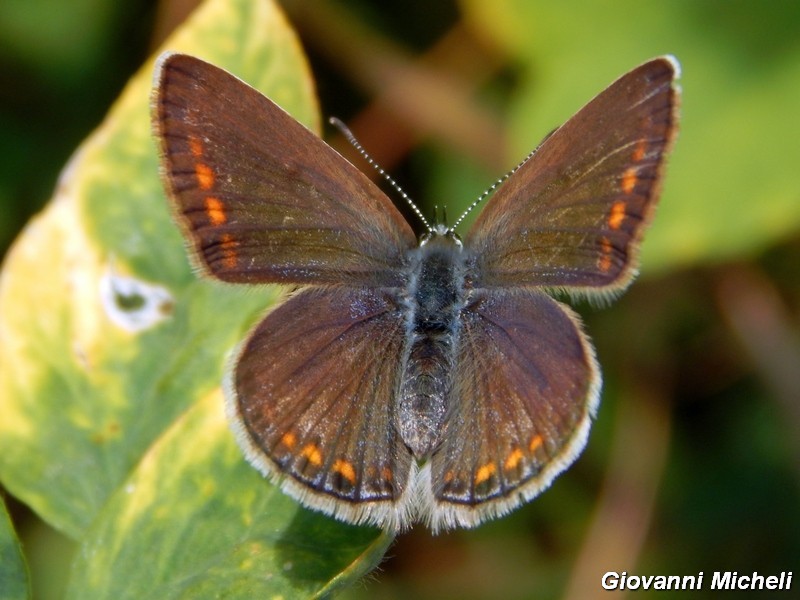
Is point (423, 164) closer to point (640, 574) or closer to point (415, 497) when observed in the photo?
point (640, 574)

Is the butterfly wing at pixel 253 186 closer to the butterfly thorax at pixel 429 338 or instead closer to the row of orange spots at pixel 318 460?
the butterfly thorax at pixel 429 338

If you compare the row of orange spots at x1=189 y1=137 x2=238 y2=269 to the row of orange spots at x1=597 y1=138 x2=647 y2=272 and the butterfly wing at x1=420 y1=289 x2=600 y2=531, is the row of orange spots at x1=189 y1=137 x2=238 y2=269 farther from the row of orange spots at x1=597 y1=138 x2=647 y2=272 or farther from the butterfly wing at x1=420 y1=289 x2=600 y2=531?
the row of orange spots at x1=597 y1=138 x2=647 y2=272

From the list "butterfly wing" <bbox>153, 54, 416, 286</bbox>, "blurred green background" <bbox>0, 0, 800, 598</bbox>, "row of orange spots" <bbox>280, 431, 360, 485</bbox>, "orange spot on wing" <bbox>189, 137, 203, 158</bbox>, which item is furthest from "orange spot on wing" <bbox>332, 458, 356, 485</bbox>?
"blurred green background" <bbox>0, 0, 800, 598</bbox>

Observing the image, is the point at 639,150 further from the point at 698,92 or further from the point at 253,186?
the point at 698,92

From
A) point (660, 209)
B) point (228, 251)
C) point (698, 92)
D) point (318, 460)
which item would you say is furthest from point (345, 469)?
point (698, 92)

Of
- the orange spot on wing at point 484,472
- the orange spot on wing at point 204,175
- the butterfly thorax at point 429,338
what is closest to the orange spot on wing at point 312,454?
the butterfly thorax at point 429,338
